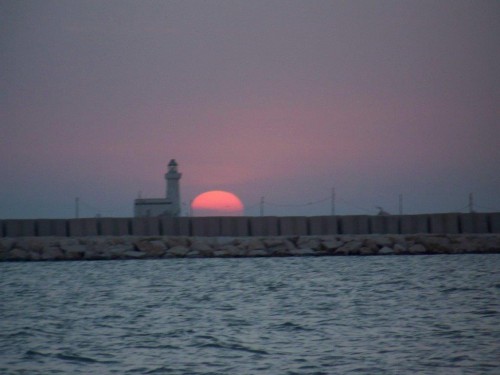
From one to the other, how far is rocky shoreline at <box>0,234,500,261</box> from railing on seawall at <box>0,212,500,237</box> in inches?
40.7

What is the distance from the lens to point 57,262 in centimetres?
3572

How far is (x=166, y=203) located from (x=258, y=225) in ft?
24.6

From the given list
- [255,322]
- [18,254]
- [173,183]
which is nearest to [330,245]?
[173,183]

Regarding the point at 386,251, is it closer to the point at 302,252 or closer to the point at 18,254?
the point at 302,252

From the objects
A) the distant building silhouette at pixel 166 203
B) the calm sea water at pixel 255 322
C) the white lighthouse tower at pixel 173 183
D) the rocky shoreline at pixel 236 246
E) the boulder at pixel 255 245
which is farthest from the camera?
the white lighthouse tower at pixel 173 183

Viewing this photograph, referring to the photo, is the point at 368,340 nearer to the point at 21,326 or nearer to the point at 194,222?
the point at 21,326

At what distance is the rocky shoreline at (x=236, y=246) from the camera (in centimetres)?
3691

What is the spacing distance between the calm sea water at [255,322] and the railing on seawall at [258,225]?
10742 millimetres

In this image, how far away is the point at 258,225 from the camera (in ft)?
128

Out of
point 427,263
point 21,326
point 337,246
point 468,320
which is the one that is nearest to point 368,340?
point 468,320

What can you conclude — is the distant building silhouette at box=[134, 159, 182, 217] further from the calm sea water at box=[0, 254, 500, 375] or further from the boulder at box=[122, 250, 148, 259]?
the calm sea water at box=[0, 254, 500, 375]

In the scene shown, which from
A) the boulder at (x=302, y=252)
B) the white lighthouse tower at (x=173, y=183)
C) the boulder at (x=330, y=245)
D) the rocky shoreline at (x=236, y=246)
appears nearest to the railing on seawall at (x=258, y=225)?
the rocky shoreline at (x=236, y=246)

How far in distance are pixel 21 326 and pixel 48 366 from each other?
13.1 feet

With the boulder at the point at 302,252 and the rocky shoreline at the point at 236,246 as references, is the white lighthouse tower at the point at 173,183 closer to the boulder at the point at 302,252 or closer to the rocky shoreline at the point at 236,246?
the rocky shoreline at the point at 236,246
